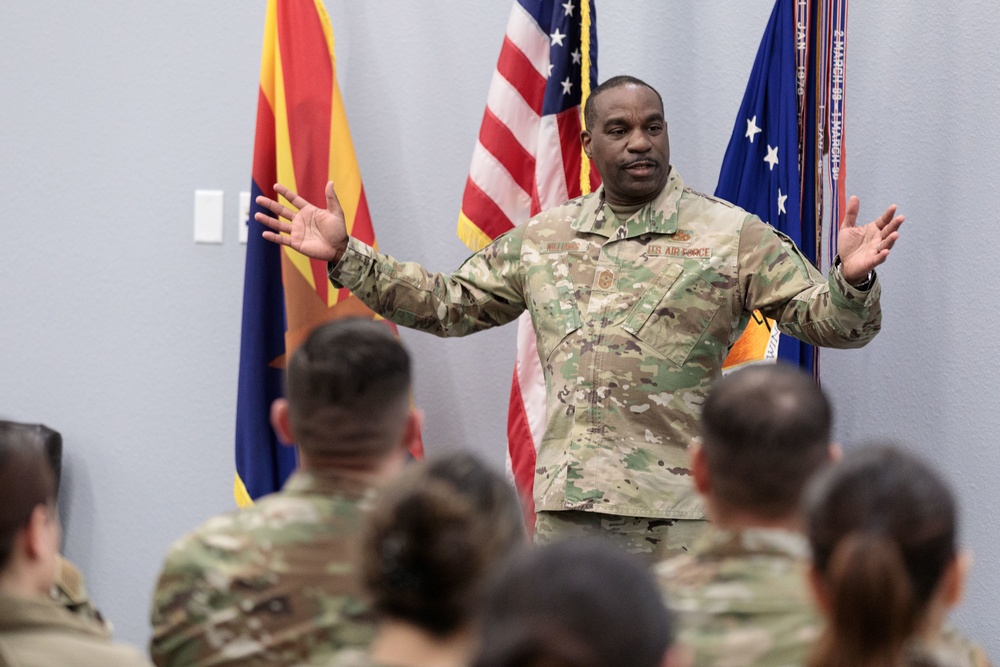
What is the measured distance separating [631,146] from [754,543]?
5.11ft

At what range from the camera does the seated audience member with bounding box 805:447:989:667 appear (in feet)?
3.63

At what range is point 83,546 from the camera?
3770mm

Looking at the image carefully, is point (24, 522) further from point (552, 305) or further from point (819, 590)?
point (552, 305)

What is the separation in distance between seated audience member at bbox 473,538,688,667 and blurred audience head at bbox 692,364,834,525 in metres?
0.53

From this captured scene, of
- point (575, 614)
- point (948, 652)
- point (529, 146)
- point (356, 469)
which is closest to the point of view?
point (575, 614)

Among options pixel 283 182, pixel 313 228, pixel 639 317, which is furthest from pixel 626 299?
pixel 283 182

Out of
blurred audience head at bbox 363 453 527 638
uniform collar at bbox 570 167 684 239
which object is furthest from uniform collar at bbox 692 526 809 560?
uniform collar at bbox 570 167 684 239

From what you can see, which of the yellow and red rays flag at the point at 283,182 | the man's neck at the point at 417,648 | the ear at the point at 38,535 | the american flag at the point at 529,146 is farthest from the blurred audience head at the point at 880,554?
the yellow and red rays flag at the point at 283,182

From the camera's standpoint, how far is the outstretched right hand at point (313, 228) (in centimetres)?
278

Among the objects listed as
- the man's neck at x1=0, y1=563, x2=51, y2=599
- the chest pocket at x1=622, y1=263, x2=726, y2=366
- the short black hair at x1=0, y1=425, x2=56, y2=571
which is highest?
the chest pocket at x1=622, y1=263, x2=726, y2=366

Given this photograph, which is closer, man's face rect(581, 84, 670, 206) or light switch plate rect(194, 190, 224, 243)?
man's face rect(581, 84, 670, 206)

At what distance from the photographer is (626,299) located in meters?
2.70

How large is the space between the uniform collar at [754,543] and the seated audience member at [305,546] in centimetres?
42

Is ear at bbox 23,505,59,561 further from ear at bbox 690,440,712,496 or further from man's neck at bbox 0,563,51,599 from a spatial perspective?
ear at bbox 690,440,712,496
